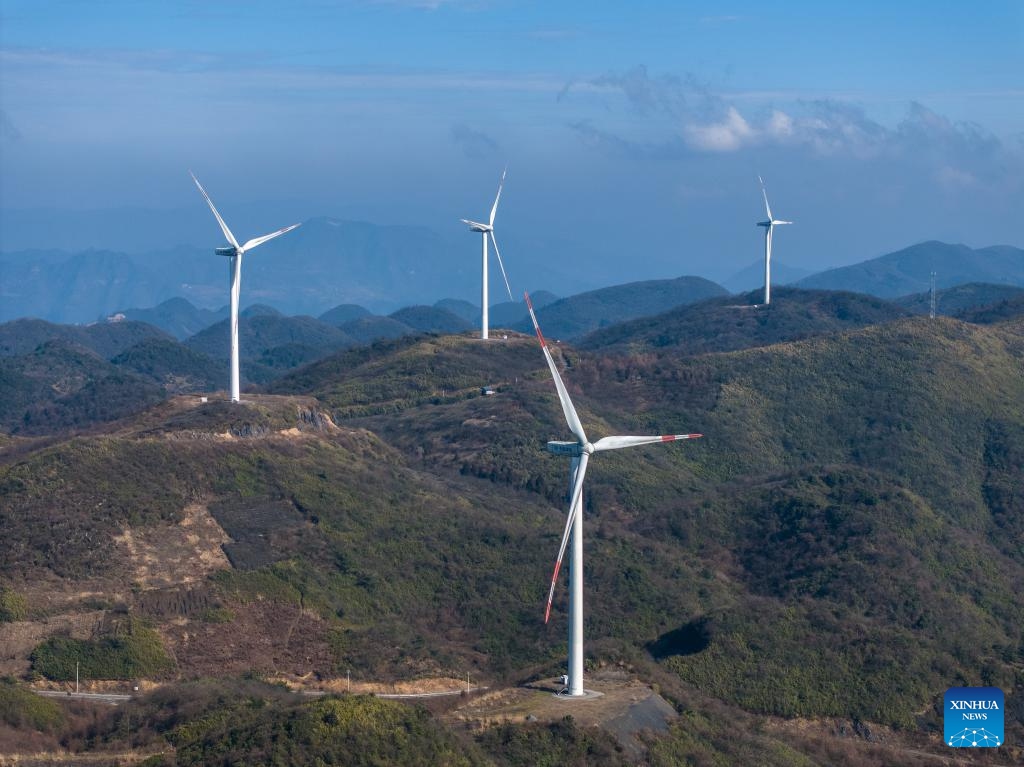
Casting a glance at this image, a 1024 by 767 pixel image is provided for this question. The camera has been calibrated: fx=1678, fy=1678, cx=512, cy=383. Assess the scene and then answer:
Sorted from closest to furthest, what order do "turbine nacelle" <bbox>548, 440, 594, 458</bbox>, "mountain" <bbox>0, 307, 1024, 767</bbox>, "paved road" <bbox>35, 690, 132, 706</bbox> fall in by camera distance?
"turbine nacelle" <bbox>548, 440, 594, 458</bbox> → "paved road" <bbox>35, 690, 132, 706</bbox> → "mountain" <bbox>0, 307, 1024, 767</bbox>

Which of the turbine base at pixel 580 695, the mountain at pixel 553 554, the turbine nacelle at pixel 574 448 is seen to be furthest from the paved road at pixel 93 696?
the turbine nacelle at pixel 574 448

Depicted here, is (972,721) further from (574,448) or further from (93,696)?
(93,696)

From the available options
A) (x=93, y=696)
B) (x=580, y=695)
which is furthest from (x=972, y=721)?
(x=93, y=696)

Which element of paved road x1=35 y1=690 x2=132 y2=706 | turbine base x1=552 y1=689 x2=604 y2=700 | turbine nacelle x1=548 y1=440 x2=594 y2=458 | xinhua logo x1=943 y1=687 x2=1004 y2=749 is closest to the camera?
turbine nacelle x1=548 y1=440 x2=594 y2=458

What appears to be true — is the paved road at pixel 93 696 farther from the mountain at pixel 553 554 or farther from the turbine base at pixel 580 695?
the turbine base at pixel 580 695

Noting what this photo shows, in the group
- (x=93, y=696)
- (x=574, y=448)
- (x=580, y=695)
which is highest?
(x=574, y=448)

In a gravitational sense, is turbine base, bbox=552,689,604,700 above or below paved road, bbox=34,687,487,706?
above

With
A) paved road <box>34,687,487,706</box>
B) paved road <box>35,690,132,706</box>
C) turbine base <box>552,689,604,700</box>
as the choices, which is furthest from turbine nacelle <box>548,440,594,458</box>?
paved road <box>35,690,132,706</box>

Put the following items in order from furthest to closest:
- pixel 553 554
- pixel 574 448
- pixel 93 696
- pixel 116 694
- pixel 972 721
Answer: pixel 553 554 < pixel 116 694 < pixel 93 696 < pixel 972 721 < pixel 574 448

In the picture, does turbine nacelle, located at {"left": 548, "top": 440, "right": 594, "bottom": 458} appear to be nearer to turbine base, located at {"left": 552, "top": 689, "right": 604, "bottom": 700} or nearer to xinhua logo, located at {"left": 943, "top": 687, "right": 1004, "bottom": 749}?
turbine base, located at {"left": 552, "top": 689, "right": 604, "bottom": 700}

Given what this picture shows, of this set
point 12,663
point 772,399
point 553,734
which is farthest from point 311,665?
point 772,399
